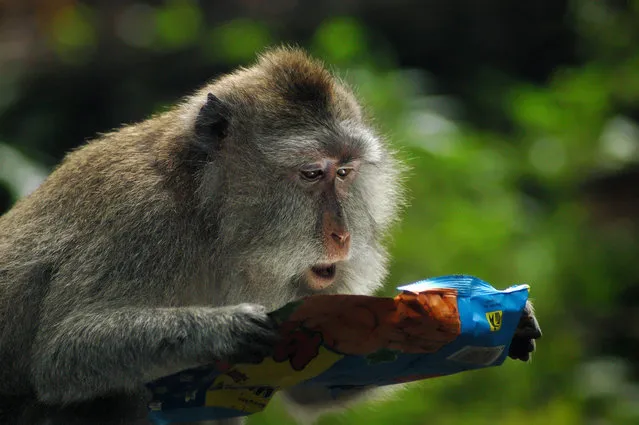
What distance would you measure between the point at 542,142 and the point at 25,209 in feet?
19.1

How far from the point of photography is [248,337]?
341 cm

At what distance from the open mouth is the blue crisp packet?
0.54m

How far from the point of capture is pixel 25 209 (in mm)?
4570

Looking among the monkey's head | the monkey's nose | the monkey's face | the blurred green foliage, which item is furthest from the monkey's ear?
the blurred green foliage

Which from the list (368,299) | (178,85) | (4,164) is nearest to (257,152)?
(368,299)

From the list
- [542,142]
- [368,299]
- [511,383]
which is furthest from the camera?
[542,142]

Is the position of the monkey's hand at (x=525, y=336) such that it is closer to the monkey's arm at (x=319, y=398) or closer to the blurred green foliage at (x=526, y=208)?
the monkey's arm at (x=319, y=398)

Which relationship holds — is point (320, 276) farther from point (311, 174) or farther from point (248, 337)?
point (248, 337)

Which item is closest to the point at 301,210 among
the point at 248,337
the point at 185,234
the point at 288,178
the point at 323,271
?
the point at 288,178

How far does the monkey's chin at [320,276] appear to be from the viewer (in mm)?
4086

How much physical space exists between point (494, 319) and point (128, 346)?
1394mm

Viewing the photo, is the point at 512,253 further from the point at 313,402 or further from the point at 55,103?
the point at 55,103

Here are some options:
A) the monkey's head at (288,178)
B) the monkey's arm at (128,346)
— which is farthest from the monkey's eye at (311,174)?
the monkey's arm at (128,346)

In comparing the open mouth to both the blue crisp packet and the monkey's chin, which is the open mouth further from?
the blue crisp packet
